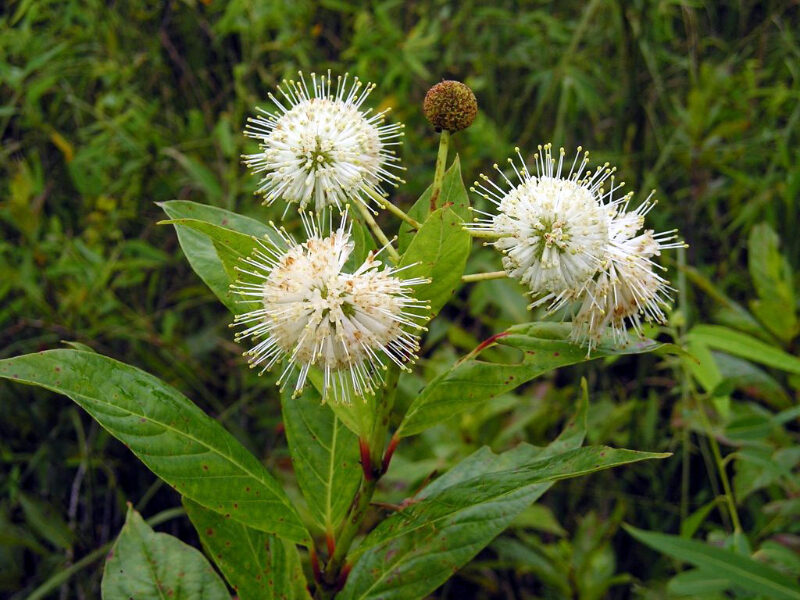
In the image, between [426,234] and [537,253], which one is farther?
[537,253]

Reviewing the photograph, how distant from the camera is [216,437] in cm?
121

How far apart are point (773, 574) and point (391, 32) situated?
2.62 meters

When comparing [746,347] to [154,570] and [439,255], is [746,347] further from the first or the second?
[154,570]

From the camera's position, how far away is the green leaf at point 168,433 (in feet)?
3.52

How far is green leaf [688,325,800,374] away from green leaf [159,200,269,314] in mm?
1273

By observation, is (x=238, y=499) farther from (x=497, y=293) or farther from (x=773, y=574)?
(x=497, y=293)

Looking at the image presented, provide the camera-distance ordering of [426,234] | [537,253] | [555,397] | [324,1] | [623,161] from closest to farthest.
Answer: [426,234], [537,253], [555,397], [623,161], [324,1]

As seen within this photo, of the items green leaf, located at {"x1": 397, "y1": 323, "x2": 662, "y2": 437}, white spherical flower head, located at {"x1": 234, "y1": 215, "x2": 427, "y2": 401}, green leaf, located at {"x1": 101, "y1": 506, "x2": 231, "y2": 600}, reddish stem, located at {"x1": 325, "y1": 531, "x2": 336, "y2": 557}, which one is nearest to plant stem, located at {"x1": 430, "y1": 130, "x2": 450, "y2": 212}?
white spherical flower head, located at {"x1": 234, "y1": 215, "x2": 427, "y2": 401}

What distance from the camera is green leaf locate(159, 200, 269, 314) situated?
134cm

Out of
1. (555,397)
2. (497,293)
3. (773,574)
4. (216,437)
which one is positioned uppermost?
(497,293)

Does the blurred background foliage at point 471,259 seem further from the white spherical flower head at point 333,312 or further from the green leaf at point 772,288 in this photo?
the white spherical flower head at point 333,312

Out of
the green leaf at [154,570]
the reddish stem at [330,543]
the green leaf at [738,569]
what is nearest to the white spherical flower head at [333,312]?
the reddish stem at [330,543]

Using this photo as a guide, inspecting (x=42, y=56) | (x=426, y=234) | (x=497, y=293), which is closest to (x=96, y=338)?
(x=42, y=56)

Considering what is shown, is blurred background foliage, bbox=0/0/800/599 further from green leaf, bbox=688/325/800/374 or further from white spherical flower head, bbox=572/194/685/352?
white spherical flower head, bbox=572/194/685/352
